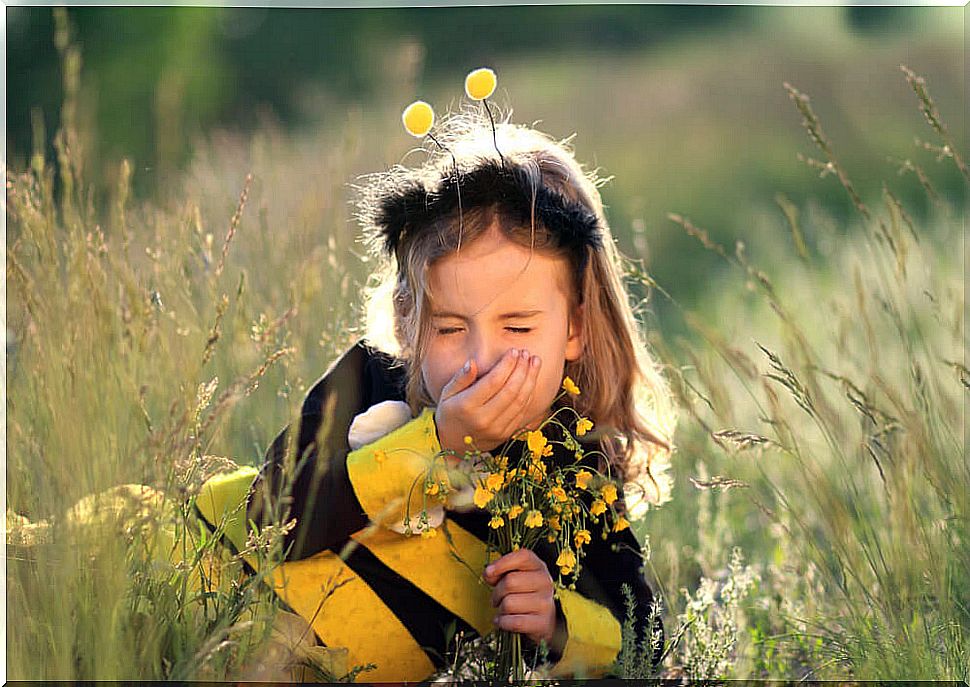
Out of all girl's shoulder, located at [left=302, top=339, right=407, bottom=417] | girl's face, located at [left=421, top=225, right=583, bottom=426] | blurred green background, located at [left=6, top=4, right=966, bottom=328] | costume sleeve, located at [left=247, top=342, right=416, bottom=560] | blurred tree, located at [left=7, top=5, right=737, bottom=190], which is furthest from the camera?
blurred green background, located at [left=6, top=4, right=966, bottom=328]

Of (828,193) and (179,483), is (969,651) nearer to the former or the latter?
(179,483)

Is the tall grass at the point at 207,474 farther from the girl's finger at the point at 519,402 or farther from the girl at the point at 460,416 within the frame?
the girl's finger at the point at 519,402

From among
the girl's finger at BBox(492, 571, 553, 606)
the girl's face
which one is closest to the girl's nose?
the girl's face

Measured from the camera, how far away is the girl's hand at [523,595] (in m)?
1.82

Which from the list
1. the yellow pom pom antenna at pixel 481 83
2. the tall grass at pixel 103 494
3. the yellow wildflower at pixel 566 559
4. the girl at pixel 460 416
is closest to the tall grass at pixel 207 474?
the tall grass at pixel 103 494

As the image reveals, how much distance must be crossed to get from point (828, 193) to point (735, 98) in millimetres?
810

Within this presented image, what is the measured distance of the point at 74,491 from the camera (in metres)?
1.71

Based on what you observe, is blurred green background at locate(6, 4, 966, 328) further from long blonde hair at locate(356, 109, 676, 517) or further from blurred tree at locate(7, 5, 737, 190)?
long blonde hair at locate(356, 109, 676, 517)

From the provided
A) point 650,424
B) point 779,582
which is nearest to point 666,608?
point 779,582

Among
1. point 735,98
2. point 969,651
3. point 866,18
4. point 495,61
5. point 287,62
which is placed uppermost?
point 287,62

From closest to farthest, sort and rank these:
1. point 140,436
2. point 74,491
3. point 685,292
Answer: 1. point 74,491
2. point 140,436
3. point 685,292

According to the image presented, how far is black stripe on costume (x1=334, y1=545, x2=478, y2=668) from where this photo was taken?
1.96 meters

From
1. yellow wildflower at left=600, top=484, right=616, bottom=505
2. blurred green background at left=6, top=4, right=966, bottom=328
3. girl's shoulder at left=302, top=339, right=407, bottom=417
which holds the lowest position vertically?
yellow wildflower at left=600, top=484, right=616, bottom=505

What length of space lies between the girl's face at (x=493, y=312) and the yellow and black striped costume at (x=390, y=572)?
0.43 ft
